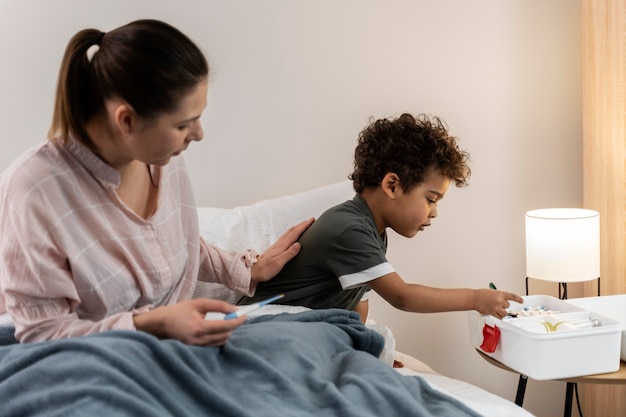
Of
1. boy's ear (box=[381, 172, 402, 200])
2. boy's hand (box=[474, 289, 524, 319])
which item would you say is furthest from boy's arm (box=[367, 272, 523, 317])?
boy's ear (box=[381, 172, 402, 200])

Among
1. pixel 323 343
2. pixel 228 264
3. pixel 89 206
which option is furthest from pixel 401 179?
pixel 89 206

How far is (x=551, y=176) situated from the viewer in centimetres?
276

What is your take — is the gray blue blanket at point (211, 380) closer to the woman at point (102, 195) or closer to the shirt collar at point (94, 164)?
the woman at point (102, 195)

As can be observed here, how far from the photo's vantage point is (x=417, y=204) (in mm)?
2025

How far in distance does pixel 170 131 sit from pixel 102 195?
0.21m

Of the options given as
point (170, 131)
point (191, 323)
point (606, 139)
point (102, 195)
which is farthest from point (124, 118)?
point (606, 139)

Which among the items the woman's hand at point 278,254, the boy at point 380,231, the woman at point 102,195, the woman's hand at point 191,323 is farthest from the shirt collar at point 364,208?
the woman's hand at point 191,323

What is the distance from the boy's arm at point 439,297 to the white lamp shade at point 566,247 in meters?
0.49

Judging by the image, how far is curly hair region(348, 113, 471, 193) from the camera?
2023 millimetres

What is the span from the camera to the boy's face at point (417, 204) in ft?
6.64

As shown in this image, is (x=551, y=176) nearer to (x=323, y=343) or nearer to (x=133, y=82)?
(x=323, y=343)

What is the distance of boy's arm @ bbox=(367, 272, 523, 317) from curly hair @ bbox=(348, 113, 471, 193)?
0.84 ft

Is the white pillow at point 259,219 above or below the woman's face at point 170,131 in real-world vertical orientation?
below

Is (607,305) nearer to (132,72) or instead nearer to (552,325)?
(552,325)
